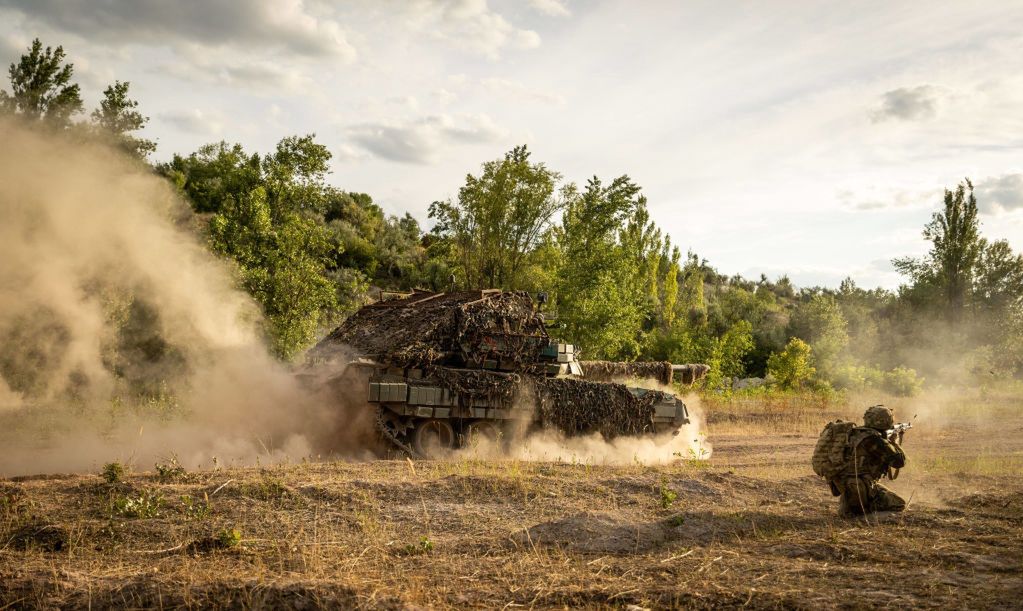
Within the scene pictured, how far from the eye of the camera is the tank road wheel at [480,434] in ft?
46.4

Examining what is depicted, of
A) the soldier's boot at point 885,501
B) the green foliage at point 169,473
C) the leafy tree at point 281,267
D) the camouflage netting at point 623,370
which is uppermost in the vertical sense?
the leafy tree at point 281,267

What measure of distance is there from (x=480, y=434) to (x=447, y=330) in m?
1.91

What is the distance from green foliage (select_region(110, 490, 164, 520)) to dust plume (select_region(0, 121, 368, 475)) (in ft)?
10.3

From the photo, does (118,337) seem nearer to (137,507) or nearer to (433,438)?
(433,438)

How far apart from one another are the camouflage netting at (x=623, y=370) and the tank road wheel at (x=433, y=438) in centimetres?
954

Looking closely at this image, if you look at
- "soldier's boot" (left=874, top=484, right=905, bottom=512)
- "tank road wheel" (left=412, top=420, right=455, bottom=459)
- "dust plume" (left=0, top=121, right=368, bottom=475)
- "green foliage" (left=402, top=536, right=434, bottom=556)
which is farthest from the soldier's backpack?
"dust plume" (left=0, top=121, right=368, bottom=475)

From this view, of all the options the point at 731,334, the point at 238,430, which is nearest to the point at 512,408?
the point at 238,430

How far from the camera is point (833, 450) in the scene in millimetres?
9078

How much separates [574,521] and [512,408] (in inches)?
246

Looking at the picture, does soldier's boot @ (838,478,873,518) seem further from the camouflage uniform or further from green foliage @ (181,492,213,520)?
green foliage @ (181,492,213,520)

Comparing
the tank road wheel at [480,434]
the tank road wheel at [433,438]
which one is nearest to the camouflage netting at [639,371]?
the tank road wheel at [480,434]

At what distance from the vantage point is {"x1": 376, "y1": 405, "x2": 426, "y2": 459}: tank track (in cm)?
1325

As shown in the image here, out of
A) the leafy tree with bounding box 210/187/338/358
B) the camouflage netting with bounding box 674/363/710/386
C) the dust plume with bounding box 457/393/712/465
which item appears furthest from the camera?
the camouflage netting with bounding box 674/363/710/386

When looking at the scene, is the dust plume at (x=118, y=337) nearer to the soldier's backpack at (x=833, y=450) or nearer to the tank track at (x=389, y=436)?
the tank track at (x=389, y=436)
